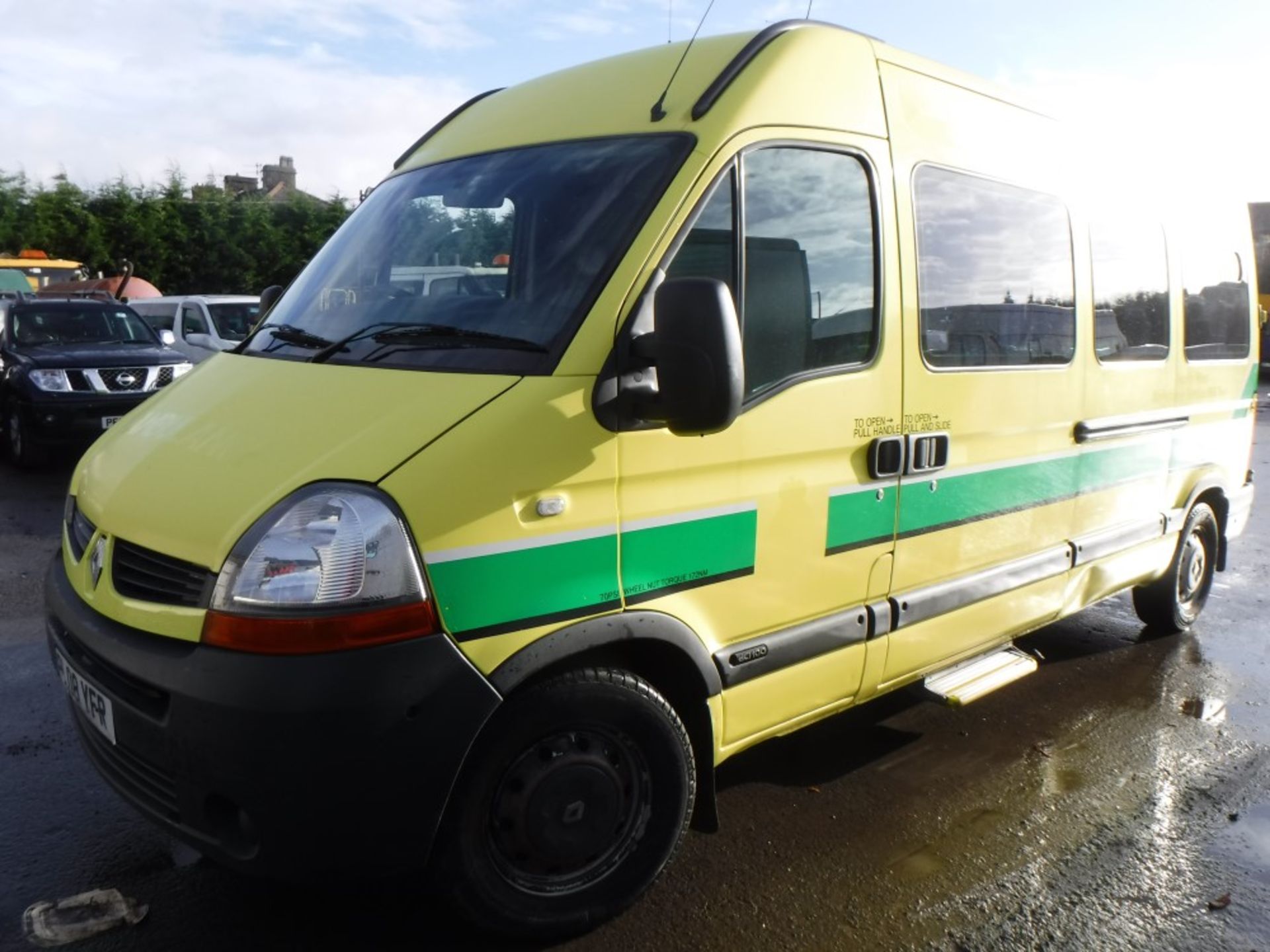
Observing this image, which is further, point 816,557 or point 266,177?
point 266,177

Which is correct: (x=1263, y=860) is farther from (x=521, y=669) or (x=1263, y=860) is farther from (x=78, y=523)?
(x=78, y=523)

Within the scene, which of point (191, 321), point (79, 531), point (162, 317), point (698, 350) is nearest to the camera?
point (698, 350)

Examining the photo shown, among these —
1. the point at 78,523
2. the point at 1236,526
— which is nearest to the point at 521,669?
the point at 78,523

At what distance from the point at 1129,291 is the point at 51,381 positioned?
9.43 m

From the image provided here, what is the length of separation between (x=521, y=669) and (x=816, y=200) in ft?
5.64

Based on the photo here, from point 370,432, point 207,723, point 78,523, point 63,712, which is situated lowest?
point 63,712

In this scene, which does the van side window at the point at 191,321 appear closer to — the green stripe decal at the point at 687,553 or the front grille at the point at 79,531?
the front grille at the point at 79,531

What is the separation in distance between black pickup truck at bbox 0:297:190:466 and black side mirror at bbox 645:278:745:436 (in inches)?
356

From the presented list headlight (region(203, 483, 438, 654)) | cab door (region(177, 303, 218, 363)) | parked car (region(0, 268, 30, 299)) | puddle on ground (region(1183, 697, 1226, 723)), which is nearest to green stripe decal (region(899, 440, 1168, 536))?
puddle on ground (region(1183, 697, 1226, 723))

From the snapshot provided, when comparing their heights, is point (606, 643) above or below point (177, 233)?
below

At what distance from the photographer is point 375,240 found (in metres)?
3.70

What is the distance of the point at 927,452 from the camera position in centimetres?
368

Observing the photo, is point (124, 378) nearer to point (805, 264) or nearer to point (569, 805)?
point (805, 264)

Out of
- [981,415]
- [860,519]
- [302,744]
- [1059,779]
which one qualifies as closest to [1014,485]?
[981,415]
